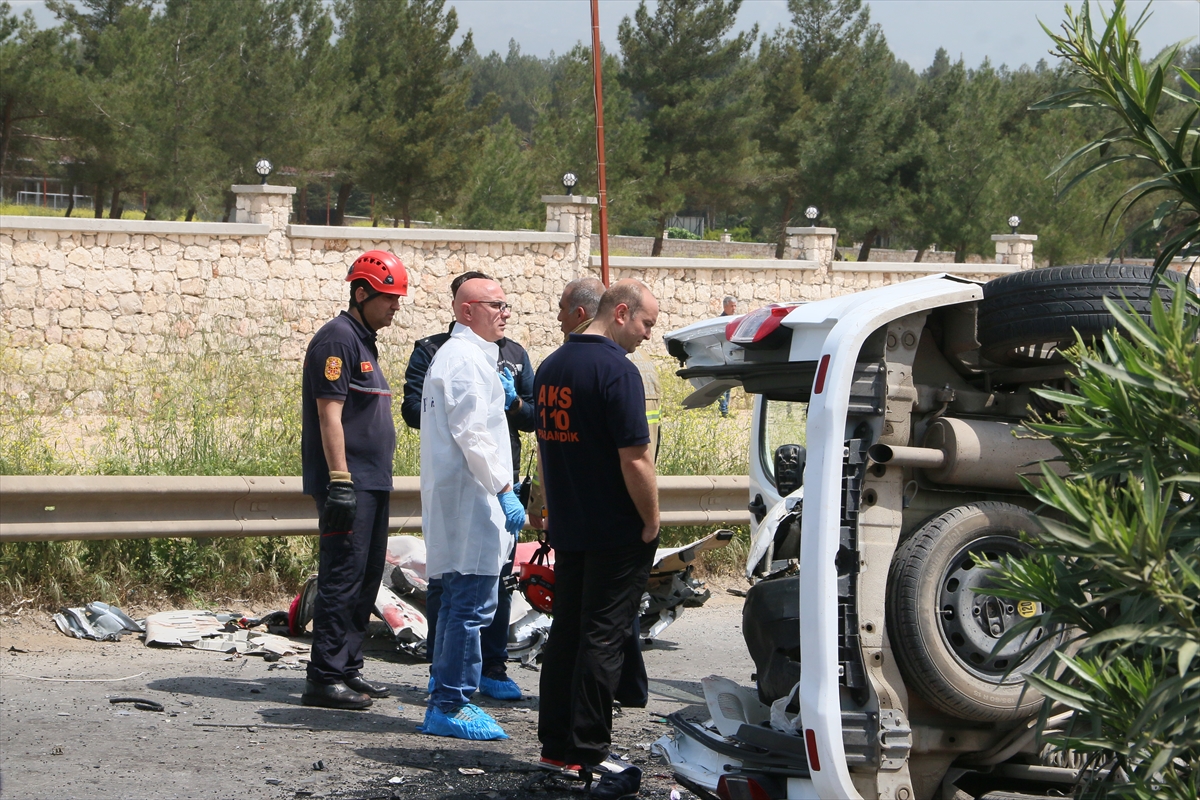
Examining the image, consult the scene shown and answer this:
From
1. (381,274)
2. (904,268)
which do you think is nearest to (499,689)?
(381,274)

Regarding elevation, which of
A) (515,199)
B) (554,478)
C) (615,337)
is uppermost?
(515,199)

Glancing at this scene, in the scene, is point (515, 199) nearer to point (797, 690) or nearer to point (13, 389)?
point (13, 389)

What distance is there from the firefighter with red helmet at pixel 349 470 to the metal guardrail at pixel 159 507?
132cm

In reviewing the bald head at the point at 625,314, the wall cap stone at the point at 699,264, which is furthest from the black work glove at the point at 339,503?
the wall cap stone at the point at 699,264

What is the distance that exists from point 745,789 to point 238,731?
220 centimetres

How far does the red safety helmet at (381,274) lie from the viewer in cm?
562

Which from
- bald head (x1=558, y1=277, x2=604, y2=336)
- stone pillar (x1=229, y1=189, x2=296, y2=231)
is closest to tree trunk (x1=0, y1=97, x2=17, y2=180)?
stone pillar (x1=229, y1=189, x2=296, y2=231)

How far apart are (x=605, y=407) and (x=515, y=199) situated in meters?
33.5

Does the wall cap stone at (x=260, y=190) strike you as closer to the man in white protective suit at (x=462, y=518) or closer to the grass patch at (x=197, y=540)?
the grass patch at (x=197, y=540)

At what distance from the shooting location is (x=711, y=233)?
6388 centimetres

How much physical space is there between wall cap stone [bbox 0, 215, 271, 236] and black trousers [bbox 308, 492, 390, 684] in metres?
14.8

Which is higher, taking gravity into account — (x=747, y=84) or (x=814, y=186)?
(x=747, y=84)

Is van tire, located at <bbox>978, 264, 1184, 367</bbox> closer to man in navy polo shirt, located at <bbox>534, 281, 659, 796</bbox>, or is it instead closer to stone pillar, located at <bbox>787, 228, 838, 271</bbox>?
man in navy polo shirt, located at <bbox>534, 281, 659, 796</bbox>

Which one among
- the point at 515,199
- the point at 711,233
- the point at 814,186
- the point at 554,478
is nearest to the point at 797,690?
the point at 554,478
